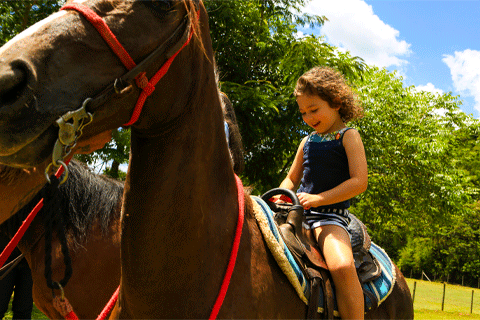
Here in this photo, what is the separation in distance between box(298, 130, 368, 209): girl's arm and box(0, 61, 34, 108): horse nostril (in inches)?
57.9

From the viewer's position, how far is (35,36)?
1.07 metres

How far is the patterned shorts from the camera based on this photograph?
2.18m

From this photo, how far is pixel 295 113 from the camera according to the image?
23.6ft

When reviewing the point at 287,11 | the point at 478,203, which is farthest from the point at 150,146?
the point at 478,203

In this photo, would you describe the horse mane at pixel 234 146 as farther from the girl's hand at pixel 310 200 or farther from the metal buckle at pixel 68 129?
the metal buckle at pixel 68 129

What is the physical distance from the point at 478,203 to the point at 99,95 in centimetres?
3179

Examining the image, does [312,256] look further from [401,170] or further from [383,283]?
[401,170]

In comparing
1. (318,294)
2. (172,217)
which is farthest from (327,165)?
(172,217)

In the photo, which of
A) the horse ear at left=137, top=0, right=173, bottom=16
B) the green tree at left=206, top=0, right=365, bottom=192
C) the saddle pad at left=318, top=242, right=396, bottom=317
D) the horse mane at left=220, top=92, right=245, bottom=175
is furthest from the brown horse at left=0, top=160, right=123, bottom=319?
the green tree at left=206, top=0, right=365, bottom=192

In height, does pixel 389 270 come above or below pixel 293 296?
below

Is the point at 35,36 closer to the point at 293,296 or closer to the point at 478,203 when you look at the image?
the point at 293,296

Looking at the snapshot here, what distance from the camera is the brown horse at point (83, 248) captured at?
280 centimetres

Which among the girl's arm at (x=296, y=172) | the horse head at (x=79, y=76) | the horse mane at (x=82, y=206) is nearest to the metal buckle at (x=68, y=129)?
the horse head at (x=79, y=76)

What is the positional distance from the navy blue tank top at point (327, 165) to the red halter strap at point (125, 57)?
134 centimetres
